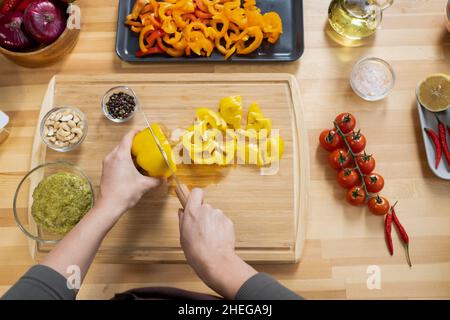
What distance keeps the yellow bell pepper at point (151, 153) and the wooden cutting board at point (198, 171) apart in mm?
102

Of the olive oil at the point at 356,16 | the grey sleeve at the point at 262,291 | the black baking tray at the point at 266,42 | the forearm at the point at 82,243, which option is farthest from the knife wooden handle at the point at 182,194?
the olive oil at the point at 356,16

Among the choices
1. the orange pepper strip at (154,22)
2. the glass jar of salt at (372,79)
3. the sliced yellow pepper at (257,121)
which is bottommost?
the sliced yellow pepper at (257,121)

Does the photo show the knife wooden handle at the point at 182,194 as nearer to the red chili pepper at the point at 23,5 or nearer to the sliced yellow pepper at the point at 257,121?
the sliced yellow pepper at the point at 257,121

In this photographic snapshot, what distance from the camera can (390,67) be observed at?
1440 millimetres

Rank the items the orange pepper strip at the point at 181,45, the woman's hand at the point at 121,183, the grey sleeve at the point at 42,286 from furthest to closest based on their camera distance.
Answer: the orange pepper strip at the point at 181,45
the woman's hand at the point at 121,183
the grey sleeve at the point at 42,286

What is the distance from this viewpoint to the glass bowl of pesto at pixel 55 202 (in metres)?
1.24

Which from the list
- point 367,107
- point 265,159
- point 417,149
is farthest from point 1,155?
point 417,149

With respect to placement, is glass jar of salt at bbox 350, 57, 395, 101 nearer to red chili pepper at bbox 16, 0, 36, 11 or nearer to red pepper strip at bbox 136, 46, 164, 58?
red pepper strip at bbox 136, 46, 164, 58

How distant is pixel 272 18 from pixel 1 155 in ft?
3.40

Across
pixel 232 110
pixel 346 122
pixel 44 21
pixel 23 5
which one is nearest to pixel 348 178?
pixel 346 122

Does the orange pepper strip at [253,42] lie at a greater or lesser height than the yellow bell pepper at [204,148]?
greater

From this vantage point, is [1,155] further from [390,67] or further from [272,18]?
[390,67]

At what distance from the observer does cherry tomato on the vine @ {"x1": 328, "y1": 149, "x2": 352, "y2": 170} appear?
134 centimetres

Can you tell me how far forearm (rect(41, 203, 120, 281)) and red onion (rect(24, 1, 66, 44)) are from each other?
0.61 m
